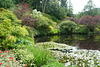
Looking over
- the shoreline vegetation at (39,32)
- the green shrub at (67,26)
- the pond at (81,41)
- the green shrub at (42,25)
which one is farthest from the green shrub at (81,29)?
the pond at (81,41)

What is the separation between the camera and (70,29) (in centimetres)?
2039

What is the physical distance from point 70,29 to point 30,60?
17847mm

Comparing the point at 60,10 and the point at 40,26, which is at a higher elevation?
the point at 60,10

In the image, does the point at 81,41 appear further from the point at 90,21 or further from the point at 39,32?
the point at 90,21

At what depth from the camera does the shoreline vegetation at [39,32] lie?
11.6 feet

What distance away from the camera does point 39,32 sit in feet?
53.5

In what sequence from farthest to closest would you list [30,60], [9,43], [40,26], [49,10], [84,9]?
[84,9], [49,10], [40,26], [9,43], [30,60]

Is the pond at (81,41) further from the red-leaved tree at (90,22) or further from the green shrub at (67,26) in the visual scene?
the red-leaved tree at (90,22)

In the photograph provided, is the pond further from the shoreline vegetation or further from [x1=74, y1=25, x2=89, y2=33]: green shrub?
[x1=74, y1=25, x2=89, y2=33]: green shrub

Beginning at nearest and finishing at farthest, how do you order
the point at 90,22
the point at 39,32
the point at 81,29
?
1. the point at 39,32
2. the point at 90,22
3. the point at 81,29

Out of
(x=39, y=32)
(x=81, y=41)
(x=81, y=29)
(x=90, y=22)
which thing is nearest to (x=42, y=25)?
(x=39, y=32)

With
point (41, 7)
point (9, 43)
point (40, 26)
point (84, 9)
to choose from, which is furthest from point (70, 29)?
point (84, 9)

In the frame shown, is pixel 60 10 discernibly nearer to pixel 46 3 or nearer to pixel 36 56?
pixel 46 3

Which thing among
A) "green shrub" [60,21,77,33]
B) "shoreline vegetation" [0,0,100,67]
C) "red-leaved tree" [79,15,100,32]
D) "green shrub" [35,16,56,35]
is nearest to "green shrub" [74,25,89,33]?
"shoreline vegetation" [0,0,100,67]
